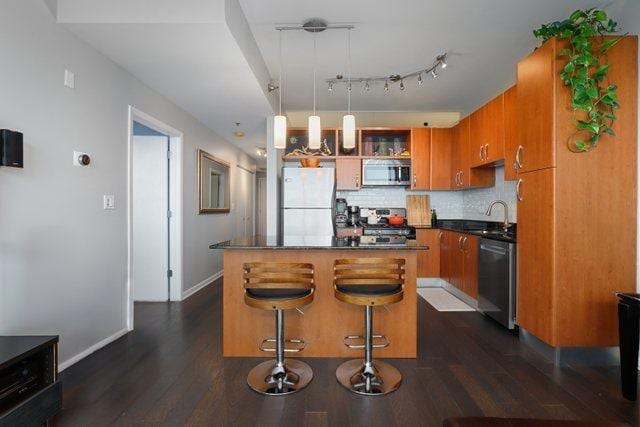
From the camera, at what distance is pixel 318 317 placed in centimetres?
260

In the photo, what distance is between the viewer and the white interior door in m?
4.12

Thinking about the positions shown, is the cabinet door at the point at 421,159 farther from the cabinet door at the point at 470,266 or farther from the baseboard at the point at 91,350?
the baseboard at the point at 91,350

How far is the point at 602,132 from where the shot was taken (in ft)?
7.72

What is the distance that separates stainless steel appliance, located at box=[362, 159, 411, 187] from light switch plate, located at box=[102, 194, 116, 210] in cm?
327

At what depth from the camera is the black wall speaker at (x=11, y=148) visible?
72.5 inches

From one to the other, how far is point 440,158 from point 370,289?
342 centimetres

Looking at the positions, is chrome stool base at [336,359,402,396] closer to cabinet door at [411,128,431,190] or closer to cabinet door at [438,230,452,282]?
cabinet door at [438,230,452,282]

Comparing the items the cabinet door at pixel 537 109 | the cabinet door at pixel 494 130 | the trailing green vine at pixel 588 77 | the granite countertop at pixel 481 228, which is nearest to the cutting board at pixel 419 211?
the granite countertop at pixel 481 228

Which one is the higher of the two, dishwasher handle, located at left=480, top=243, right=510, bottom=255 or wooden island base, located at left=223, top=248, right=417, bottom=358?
dishwasher handle, located at left=480, top=243, right=510, bottom=255

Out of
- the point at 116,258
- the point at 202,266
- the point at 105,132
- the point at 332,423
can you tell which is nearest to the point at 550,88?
the point at 332,423

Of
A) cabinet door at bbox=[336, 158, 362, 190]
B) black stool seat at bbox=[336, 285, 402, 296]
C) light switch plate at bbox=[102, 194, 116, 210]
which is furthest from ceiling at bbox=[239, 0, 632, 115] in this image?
black stool seat at bbox=[336, 285, 402, 296]

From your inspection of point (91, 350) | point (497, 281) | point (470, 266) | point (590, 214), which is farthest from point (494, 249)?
point (91, 350)

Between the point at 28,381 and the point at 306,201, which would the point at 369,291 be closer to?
the point at 28,381

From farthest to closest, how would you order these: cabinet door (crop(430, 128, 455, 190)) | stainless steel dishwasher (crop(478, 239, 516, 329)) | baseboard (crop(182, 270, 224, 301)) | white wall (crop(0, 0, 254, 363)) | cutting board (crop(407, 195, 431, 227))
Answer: cutting board (crop(407, 195, 431, 227))
cabinet door (crop(430, 128, 455, 190))
baseboard (crop(182, 270, 224, 301))
stainless steel dishwasher (crop(478, 239, 516, 329))
white wall (crop(0, 0, 254, 363))
